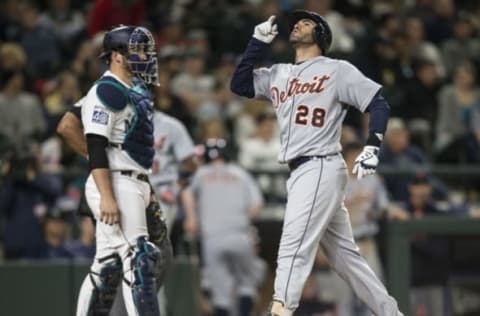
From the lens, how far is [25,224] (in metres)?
13.1

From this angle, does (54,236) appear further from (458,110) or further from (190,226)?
(458,110)

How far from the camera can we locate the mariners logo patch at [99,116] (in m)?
8.58

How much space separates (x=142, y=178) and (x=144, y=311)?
2.76 feet

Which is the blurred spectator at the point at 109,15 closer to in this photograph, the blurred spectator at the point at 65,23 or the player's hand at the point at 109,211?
the blurred spectator at the point at 65,23

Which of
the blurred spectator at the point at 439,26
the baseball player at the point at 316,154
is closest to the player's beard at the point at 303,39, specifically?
the baseball player at the point at 316,154

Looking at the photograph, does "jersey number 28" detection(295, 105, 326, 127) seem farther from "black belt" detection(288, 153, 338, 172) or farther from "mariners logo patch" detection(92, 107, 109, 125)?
"mariners logo patch" detection(92, 107, 109, 125)

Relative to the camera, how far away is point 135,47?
874 centimetres

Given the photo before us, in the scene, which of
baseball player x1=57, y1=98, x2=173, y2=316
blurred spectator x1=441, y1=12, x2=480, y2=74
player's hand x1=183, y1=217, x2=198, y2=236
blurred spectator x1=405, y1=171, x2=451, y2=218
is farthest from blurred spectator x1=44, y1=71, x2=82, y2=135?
baseball player x1=57, y1=98, x2=173, y2=316

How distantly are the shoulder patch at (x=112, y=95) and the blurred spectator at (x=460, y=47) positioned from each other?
9.63 metres

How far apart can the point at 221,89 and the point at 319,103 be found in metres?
7.15

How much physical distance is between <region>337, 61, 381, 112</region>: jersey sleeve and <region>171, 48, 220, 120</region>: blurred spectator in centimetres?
680

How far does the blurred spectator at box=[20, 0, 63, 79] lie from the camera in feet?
53.9

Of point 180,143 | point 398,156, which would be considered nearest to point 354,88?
point 180,143

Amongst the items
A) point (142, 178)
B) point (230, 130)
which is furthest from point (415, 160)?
point (142, 178)
